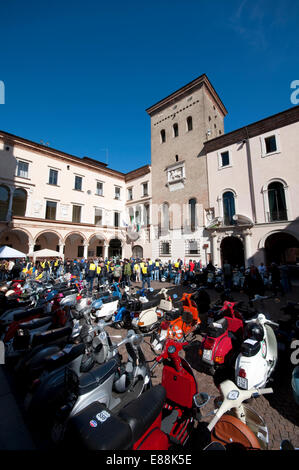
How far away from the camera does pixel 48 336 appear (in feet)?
13.1

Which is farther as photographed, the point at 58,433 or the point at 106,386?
the point at 106,386

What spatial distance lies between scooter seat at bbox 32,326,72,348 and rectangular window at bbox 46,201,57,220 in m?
19.3

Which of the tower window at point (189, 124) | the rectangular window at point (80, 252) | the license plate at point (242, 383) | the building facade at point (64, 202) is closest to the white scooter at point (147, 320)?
the license plate at point (242, 383)

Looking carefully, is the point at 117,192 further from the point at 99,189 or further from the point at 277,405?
the point at 277,405

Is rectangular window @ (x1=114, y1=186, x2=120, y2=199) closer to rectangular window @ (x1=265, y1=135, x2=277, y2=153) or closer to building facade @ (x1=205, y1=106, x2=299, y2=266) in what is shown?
building facade @ (x1=205, y1=106, x2=299, y2=266)

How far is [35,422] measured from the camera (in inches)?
90.6

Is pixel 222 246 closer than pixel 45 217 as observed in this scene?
Yes

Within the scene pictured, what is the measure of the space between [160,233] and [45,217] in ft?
41.6

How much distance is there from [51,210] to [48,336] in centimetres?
1989

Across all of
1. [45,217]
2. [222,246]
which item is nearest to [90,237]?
[45,217]

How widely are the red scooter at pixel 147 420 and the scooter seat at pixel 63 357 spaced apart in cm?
145

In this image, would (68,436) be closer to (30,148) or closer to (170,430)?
(170,430)

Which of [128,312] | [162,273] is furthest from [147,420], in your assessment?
[162,273]

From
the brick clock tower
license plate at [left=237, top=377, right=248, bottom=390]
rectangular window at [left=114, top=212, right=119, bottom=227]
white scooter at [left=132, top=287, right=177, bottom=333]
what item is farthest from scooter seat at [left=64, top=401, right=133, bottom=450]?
rectangular window at [left=114, top=212, right=119, bottom=227]
